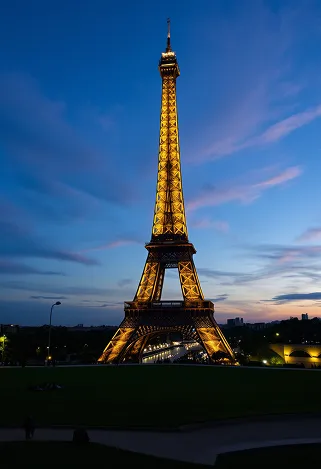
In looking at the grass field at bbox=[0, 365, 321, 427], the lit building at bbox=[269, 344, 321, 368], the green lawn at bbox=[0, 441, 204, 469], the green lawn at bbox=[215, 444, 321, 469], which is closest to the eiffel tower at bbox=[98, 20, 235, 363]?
the lit building at bbox=[269, 344, 321, 368]

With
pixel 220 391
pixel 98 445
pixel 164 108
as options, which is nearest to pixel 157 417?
pixel 98 445

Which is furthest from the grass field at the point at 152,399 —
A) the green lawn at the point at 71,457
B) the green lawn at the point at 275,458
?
the green lawn at the point at 275,458

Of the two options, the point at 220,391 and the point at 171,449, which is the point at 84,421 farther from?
the point at 220,391

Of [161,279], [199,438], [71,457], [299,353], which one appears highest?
[161,279]

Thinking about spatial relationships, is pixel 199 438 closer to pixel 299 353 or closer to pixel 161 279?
pixel 161 279

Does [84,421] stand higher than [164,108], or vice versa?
[164,108]

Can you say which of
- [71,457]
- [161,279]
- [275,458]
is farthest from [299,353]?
[71,457]
